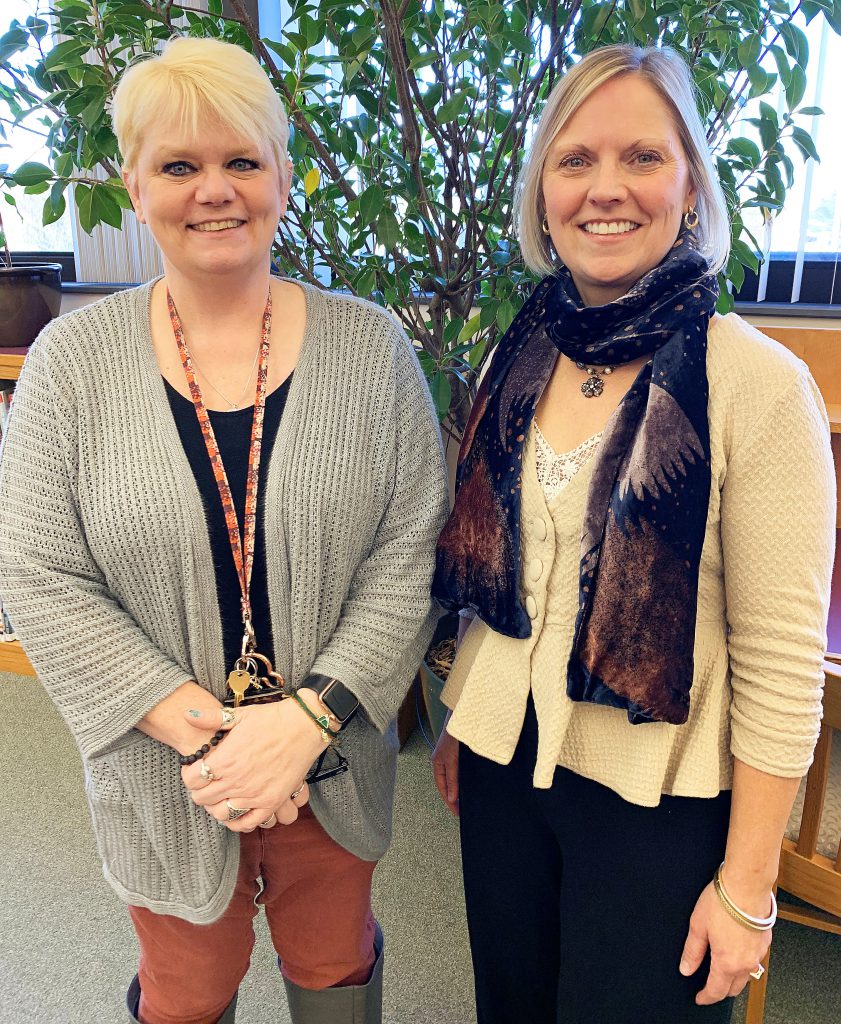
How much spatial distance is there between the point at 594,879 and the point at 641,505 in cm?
45

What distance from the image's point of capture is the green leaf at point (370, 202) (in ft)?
4.30

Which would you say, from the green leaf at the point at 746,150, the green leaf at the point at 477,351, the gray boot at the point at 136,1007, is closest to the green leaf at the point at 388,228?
the green leaf at the point at 477,351

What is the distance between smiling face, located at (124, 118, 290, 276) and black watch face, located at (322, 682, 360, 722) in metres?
0.52

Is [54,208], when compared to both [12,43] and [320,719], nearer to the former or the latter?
[12,43]

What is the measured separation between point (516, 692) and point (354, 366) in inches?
18.0

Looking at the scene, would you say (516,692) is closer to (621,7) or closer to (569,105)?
(569,105)

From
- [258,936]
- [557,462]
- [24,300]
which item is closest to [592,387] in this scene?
[557,462]

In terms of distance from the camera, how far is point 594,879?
38.5 inches

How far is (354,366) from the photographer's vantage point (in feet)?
3.46

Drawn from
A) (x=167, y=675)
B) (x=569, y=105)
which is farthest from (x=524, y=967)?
(x=569, y=105)

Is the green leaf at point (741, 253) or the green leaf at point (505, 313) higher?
the green leaf at point (741, 253)

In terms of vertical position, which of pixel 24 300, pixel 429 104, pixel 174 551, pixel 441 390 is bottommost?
pixel 174 551

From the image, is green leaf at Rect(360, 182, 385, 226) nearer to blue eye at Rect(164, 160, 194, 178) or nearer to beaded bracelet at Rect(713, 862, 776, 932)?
blue eye at Rect(164, 160, 194, 178)

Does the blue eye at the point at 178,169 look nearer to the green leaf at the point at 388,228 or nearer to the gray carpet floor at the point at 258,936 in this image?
the green leaf at the point at 388,228
